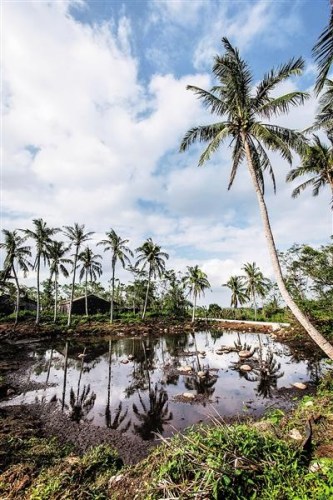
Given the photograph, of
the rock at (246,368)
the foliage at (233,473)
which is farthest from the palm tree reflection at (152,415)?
the rock at (246,368)

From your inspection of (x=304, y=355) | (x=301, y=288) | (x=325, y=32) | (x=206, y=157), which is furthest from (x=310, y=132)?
(x=301, y=288)

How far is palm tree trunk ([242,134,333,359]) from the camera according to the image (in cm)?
846

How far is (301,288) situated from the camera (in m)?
29.9

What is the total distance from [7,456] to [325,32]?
11061mm

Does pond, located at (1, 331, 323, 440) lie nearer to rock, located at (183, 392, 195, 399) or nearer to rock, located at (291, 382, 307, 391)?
rock, located at (183, 392, 195, 399)

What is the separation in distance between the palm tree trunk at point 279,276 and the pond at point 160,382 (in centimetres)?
341

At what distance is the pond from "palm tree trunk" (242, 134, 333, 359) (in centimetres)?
341

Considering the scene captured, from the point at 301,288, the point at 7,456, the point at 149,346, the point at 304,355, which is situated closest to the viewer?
the point at 7,456

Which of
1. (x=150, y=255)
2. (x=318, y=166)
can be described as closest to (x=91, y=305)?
(x=150, y=255)

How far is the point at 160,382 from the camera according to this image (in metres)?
15.4

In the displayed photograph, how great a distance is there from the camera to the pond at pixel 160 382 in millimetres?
10797

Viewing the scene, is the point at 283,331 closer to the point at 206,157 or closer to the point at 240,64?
the point at 206,157

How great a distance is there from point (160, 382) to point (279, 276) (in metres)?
9.99

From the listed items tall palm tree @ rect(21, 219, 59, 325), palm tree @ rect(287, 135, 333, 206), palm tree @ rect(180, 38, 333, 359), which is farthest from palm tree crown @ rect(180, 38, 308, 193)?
tall palm tree @ rect(21, 219, 59, 325)
